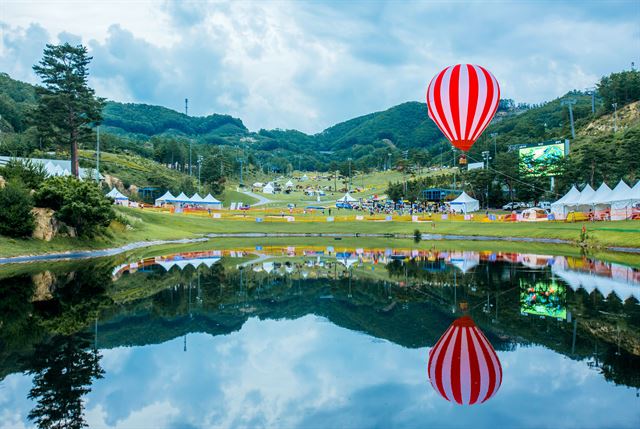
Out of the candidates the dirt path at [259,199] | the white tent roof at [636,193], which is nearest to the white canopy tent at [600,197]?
the white tent roof at [636,193]

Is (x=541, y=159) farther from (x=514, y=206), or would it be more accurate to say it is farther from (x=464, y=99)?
(x=464, y=99)

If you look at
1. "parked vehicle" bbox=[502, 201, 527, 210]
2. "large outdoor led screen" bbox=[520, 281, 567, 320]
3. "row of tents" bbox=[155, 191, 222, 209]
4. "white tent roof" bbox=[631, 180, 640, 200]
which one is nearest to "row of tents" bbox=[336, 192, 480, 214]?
"parked vehicle" bbox=[502, 201, 527, 210]

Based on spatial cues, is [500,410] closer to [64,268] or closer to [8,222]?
[64,268]

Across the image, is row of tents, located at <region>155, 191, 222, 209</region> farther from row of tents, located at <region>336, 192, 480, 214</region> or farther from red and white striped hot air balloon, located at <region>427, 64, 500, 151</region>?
red and white striped hot air balloon, located at <region>427, 64, 500, 151</region>

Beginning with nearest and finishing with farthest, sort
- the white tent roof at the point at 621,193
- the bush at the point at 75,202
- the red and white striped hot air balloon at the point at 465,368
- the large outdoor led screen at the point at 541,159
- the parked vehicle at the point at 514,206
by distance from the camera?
the red and white striped hot air balloon at the point at 465,368 < the bush at the point at 75,202 < the white tent roof at the point at 621,193 < the large outdoor led screen at the point at 541,159 < the parked vehicle at the point at 514,206

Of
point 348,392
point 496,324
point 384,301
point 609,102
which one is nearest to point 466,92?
point 384,301

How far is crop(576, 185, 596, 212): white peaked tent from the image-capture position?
60.1 metres

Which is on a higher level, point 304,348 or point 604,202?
point 604,202

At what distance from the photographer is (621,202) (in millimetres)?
54938

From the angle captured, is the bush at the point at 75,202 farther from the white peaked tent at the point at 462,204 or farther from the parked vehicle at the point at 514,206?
the parked vehicle at the point at 514,206

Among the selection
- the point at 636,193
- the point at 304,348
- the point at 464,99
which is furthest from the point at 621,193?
the point at 304,348

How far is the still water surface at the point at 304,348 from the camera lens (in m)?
9.73

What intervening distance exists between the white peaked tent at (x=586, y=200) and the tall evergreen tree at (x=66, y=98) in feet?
180

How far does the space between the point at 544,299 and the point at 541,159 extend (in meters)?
82.3
